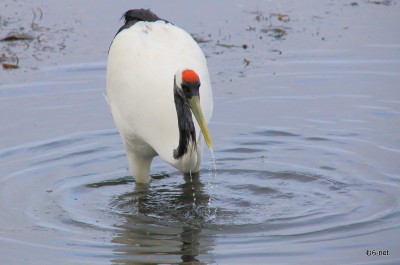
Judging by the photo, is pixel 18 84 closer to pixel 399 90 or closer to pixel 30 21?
pixel 30 21

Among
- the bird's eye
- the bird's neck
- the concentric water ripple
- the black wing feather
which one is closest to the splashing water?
the concentric water ripple

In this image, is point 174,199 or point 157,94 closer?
point 157,94

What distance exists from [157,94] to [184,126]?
2.08ft

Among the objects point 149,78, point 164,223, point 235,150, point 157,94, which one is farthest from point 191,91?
point 235,150

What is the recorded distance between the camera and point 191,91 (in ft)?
22.8

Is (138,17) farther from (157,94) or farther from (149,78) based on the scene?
(157,94)

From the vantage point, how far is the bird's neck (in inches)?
275

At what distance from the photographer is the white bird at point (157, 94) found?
Result: 277 inches

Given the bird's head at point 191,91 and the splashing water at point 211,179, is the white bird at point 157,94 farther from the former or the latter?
the splashing water at point 211,179

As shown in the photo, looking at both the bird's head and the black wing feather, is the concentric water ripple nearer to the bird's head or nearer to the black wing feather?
the bird's head

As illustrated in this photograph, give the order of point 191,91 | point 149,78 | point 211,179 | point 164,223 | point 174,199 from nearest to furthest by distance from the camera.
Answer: point 191,91 → point 164,223 → point 149,78 → point 174,199 → point 211,179

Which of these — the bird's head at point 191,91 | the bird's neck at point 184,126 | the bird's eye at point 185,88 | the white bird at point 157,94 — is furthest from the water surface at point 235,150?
the bird's eye at point 185,88

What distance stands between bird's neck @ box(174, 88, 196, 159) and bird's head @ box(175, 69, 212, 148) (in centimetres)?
3

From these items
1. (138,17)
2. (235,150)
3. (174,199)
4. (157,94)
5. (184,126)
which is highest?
(138,17)
